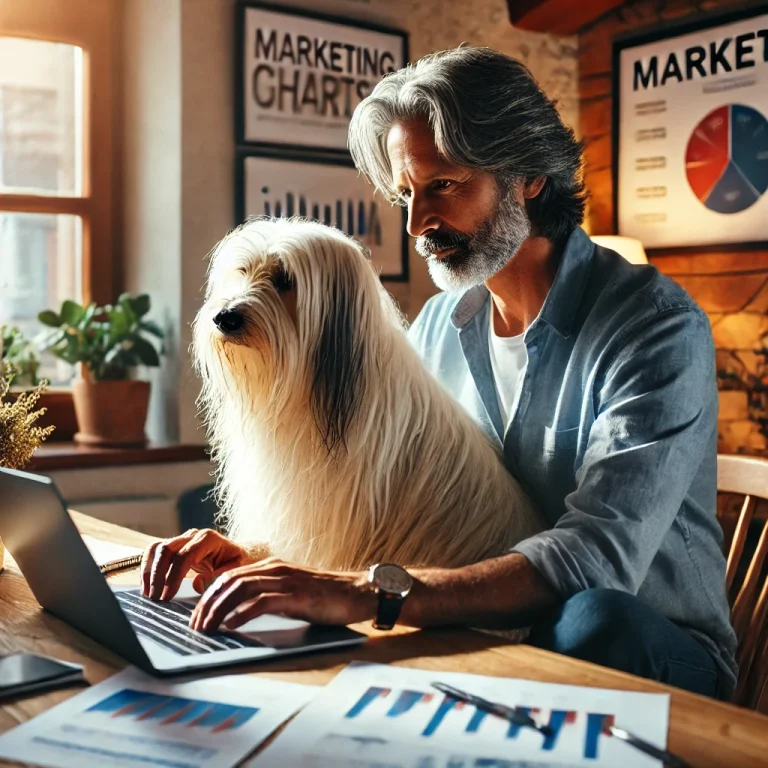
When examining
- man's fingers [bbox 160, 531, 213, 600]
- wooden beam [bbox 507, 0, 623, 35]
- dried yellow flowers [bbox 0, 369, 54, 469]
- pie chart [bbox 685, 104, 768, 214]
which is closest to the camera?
man's fingers [bbox 160, 531, 213, 600]

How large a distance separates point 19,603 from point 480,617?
1.84ft

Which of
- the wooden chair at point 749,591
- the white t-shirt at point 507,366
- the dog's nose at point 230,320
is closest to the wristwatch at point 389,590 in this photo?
the dog's nose at point 230,320

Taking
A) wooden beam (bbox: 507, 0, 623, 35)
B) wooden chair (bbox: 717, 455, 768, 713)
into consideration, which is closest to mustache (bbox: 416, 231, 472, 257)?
wooden chair (bbox: 717, 455, 768, 713)

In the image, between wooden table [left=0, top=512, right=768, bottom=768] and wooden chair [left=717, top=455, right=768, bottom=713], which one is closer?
wooden table [left=0, top=512, right=768, bottom=768]

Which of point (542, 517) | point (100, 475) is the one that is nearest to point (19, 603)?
point (542, 517)

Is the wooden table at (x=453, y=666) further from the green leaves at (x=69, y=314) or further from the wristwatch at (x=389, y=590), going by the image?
the green leaves at (x=69, y=314)

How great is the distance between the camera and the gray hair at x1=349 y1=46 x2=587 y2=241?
1.60 m

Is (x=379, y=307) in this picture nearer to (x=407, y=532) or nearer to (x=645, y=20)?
(x=407, y=532)

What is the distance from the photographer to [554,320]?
5.25ft

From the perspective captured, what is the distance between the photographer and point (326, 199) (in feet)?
10.6

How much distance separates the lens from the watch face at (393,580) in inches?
42.2

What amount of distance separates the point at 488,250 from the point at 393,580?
74 cm

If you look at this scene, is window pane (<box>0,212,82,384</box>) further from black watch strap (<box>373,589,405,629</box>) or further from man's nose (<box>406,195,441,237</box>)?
black watch strap (<box>373,589,405,629</box>)

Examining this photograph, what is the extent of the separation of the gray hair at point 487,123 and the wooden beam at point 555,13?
1.98m
